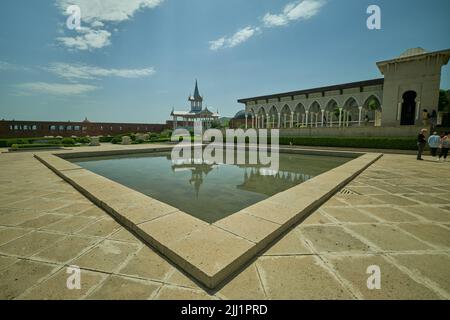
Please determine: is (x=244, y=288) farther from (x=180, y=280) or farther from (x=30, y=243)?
(x=30, y=243)

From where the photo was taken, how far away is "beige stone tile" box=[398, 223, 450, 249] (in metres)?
2.53

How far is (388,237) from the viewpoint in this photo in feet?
8.61

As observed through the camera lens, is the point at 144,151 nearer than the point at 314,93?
Yes

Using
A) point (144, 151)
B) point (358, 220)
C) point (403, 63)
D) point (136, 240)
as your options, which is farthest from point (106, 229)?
point (403, 63)

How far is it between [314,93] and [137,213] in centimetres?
3474

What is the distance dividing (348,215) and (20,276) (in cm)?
428

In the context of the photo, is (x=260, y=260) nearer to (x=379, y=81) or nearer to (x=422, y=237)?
(x=422, y=237)

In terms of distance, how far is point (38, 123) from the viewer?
29984 millimetres

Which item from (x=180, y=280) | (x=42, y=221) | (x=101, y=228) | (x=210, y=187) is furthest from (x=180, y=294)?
(x=210, y=187)

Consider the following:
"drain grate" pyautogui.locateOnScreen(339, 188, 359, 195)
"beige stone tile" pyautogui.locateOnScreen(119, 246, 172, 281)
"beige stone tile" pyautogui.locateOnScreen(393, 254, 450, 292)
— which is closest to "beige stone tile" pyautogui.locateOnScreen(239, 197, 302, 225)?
"beige stone tile" pyautogui.locateOnScreen(393, 254, 450, 292)

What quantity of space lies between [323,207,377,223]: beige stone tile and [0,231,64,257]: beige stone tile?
4.09 metres

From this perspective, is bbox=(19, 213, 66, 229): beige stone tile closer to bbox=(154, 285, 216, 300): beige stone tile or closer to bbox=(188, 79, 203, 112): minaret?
bbox=(154, 285, 216, 300): beige stone tile

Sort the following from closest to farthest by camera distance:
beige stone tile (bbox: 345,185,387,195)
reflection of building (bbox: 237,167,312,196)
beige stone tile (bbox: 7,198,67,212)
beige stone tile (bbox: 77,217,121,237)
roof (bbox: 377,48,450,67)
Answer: beige stone tile (bbox: 77,217,121,237)
beige stone tile (bbox: 7,198,67,212)
beige stone tile (bbox: 345,185,387,195)
reflection of building (bbox: 237,167,312,196)
roof (bbox: 377,48,450,67)

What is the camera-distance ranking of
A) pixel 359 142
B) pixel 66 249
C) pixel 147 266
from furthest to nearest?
pixel 359 142
pixel 66 249
pixel 147 266
